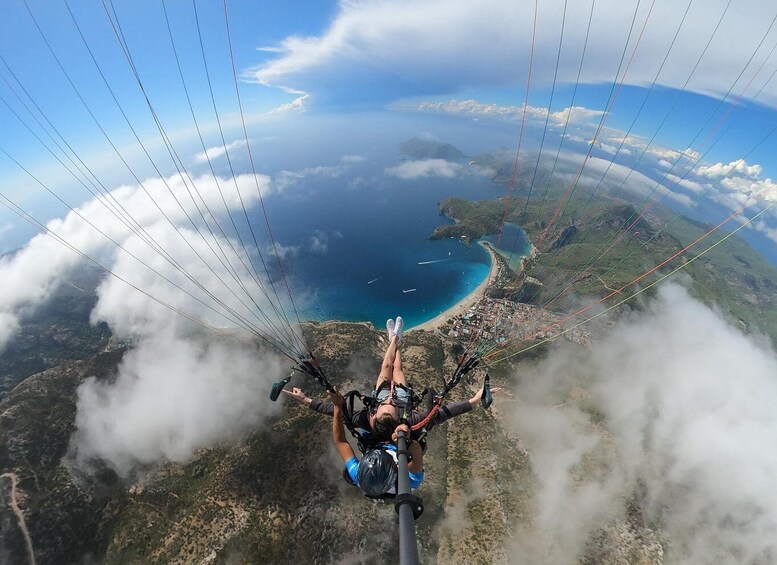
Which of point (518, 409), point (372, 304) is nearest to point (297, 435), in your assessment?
point (518, 409)

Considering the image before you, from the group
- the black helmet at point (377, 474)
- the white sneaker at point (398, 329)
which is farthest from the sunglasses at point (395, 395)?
the white sneaker at point (398, 329)

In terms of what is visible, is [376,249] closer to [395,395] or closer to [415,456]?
[395,395]

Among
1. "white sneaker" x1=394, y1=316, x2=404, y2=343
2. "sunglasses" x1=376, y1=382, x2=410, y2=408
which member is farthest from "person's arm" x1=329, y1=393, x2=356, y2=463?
"white sneaker" x1=394, y1=316, x2=404, y2=343

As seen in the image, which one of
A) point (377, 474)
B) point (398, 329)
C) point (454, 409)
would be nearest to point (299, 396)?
point (377, 474)

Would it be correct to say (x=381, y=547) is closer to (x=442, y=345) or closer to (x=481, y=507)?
(x=481, y=507)

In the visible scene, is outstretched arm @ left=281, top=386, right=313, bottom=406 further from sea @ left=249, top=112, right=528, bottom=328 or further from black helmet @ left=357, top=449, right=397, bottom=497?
sea @ left=249, top=112, right=528, bottom=328

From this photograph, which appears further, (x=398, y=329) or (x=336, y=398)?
(x=398, y=329)

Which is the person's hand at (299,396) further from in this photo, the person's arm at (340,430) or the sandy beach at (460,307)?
the sandy beach at (460,307)

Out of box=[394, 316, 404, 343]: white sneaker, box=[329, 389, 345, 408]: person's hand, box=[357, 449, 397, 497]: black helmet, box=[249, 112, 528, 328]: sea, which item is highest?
box=[357, 449, 397, 497]: black helmet

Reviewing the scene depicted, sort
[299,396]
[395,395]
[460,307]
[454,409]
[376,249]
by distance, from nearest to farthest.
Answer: [454,409] < [395,395] < [299,396] < [460,307] < [376,249]
